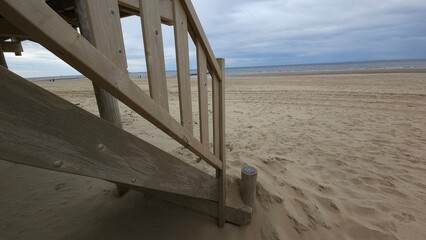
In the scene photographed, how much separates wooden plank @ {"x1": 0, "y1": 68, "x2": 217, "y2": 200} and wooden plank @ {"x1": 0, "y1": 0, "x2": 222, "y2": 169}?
171mm

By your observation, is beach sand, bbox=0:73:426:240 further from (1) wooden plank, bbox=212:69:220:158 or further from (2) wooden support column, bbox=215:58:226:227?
(1) wooden plank, bbox=212:69:220:158

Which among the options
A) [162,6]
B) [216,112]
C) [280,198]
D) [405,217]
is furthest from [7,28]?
[405,217]

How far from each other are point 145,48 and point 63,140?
66 cm

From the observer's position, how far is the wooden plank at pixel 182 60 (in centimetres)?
155

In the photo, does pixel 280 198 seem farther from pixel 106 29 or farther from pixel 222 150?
pixel 106 29

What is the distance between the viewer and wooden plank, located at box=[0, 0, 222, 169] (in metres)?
0.79

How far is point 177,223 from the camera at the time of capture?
8.29ft

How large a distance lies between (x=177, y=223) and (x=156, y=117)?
5.41 feet

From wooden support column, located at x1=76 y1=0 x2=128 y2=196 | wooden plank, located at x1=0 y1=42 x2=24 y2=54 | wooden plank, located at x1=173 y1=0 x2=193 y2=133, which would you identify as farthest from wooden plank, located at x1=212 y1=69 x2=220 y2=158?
wooden plank, located at x1=0 y1=42 x2=24 y2=54

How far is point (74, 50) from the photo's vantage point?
0.94 metres

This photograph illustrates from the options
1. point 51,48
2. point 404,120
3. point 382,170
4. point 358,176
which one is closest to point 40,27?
point 51,48

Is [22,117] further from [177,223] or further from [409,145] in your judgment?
[409,145]

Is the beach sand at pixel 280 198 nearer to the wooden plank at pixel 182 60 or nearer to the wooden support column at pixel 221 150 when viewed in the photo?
the wooden support column at pixel 221 150

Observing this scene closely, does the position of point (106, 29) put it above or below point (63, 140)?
above
